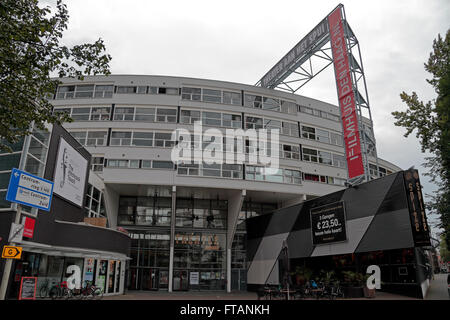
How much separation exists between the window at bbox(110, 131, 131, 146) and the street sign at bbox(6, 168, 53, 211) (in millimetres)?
19640

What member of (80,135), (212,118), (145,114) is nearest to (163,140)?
(145,114)

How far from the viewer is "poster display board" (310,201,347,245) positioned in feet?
73.9

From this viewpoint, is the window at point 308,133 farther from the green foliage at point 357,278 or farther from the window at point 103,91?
the window at point 103,91

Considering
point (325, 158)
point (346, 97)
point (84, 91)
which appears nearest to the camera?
point (346, 97)

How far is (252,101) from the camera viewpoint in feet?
116

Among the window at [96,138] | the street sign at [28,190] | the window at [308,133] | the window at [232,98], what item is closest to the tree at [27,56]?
the street sign at [28,190]

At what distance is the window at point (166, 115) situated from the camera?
108ft

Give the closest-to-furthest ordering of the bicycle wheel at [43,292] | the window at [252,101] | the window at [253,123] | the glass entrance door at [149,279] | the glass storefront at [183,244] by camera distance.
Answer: the bicycle wheel at [43,292], the glass entrance door at [149,279], the glass storefront at [183,244], the window at [253,123], the window at [252,101]

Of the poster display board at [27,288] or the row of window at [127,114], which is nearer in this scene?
the poster display board at [27,288]

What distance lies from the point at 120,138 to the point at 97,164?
128 inches

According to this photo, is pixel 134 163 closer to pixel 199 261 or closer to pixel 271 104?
pixel 199 261

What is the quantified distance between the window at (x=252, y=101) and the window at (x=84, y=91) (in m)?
15.8

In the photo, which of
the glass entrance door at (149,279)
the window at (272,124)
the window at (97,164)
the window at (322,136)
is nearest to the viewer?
the window at (97,164)

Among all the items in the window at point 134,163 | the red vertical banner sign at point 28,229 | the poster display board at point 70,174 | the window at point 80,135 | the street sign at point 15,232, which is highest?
the window at point 80,135
